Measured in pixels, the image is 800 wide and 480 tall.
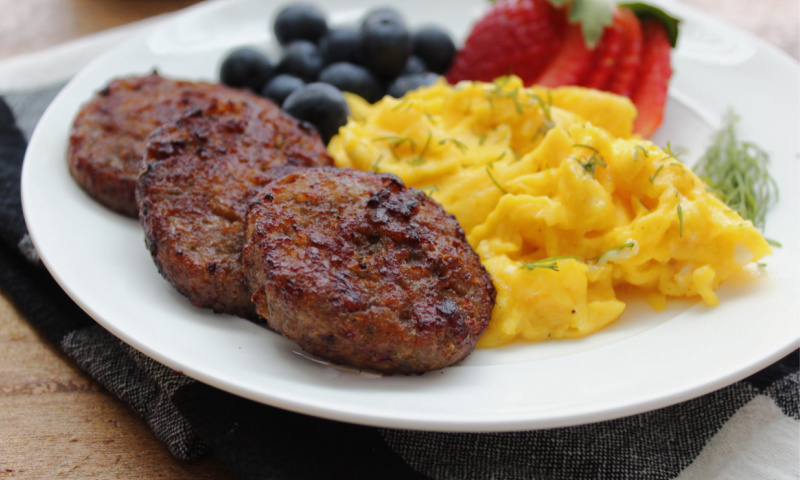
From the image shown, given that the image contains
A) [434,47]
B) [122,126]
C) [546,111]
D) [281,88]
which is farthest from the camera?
[434,47]

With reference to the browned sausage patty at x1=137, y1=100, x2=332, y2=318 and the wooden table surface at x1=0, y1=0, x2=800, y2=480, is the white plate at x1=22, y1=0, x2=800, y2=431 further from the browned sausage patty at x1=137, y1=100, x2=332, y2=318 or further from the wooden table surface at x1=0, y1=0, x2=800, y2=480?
the wooden table surface at x1=0, y1=0, x2=800, y2=480

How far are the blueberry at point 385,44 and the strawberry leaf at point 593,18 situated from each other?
1.18m

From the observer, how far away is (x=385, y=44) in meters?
4.43

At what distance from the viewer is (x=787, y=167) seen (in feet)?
11.4

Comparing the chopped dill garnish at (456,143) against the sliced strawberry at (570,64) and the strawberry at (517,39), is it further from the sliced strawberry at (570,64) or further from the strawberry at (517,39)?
the strawberry at (517,39)

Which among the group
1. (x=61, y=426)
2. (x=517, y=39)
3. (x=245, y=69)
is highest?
(x=517, y=39)

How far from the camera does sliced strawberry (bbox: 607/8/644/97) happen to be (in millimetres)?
4359

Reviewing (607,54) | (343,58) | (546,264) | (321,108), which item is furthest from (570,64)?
(546,264)

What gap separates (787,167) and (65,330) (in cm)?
370

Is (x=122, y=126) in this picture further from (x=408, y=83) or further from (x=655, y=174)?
(x=655, y=174)

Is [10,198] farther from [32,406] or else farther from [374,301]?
[374,301]

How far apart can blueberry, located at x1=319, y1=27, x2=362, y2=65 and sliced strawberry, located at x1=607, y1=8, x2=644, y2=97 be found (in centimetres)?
177

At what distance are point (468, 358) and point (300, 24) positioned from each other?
299 cm

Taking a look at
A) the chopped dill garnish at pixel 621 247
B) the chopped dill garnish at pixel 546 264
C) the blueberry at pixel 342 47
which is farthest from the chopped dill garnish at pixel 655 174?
the blueberry at pixel 342 47
